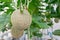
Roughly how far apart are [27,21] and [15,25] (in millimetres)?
34

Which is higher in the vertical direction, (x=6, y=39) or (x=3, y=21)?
Answer: (x=3, y=21)

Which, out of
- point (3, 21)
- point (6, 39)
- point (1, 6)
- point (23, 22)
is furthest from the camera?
point (6, 39)

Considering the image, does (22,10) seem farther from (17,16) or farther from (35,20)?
(35,20)

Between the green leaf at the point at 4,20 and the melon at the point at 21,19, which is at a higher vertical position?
the melon at the point at 21,19

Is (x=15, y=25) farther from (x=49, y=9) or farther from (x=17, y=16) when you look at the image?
(x=49, y=9)

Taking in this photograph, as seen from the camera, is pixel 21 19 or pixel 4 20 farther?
pixel 4 20

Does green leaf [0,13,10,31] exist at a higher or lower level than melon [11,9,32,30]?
lower

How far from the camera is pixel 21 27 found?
1.58ft

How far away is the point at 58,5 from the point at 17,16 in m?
0.40

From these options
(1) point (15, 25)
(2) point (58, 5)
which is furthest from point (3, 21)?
(2) point (58, 5)

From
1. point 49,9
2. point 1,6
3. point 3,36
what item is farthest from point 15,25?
point 3,36

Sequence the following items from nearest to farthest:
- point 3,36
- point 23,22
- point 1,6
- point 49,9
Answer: point 23,22
point 1,6
point 49,9
point 3,36

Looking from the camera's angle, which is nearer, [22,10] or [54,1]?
[22,10]

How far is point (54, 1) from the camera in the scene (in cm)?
86
